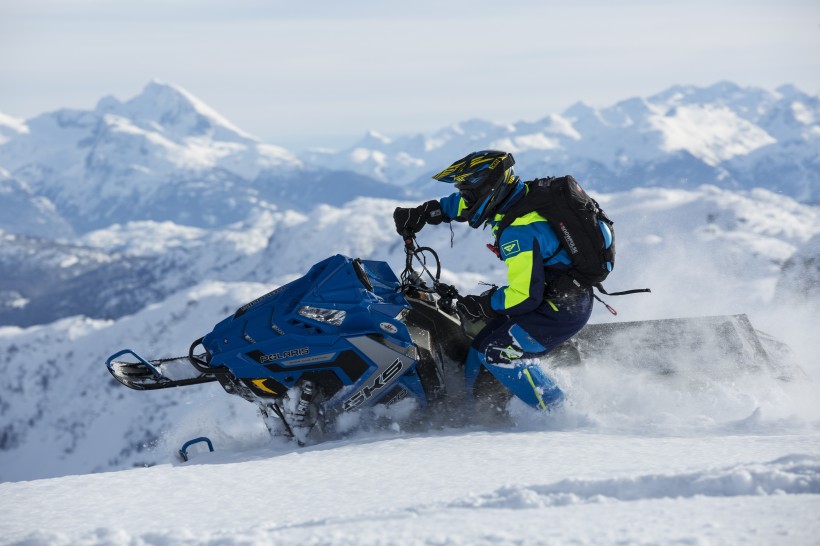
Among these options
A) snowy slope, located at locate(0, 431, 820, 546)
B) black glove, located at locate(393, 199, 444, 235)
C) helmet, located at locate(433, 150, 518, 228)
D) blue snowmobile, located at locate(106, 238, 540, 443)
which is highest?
helmet, located at locate(433, 150, 518, 228)

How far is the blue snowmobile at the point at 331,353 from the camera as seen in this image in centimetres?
673

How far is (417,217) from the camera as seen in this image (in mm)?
7227

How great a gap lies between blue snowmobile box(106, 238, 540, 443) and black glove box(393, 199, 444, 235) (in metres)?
0.29

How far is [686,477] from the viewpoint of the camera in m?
4.31

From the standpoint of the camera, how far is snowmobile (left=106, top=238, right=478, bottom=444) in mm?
6730

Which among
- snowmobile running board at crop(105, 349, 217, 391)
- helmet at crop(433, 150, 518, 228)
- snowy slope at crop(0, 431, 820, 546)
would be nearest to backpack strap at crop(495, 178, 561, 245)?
helmet at crop(433, 150, 518, 228)

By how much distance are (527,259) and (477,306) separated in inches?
27.7

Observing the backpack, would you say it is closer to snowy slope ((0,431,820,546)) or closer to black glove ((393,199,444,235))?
black glove ((393,199,444,235))

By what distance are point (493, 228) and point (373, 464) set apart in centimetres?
232

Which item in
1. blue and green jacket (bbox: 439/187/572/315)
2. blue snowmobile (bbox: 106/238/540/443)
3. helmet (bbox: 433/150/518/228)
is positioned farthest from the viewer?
blue snowmobile (bbox: 106/238/540/443)

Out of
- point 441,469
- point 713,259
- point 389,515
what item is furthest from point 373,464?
point 713,259

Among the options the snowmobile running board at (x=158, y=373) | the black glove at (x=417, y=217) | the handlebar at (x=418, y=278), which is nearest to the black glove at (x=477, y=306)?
the handlebar at (x=418, y=278)

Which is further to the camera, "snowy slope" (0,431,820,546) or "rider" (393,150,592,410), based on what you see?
"rider" (393,150,592,410)

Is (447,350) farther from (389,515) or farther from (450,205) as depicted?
(389,515)
